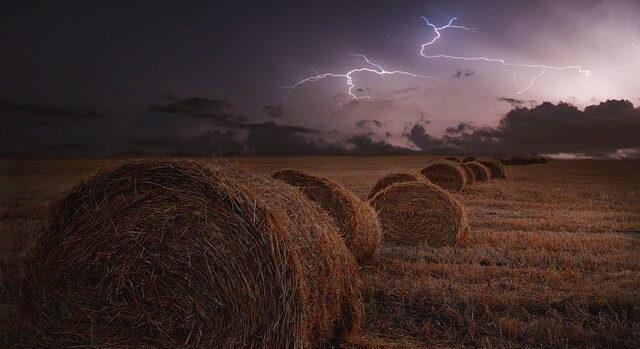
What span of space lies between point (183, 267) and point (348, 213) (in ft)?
12.4

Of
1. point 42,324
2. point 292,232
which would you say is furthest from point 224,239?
point 42,324

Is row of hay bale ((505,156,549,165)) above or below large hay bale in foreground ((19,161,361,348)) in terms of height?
below

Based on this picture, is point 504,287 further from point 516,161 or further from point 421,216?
point 516,161

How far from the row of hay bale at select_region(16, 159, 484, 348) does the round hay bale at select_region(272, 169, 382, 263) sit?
2677 mm

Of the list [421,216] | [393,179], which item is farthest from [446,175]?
[421,216]

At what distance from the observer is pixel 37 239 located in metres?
4.68

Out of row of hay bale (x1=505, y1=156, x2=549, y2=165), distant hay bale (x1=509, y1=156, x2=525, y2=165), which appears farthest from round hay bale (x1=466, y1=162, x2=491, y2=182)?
distant hay bale (x1=509, y1=156, x2=525, y2=165)

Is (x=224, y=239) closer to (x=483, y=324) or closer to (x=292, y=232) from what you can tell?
(x=292, y=232)

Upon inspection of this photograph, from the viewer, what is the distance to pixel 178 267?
4211 millimetres

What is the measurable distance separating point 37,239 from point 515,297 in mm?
4662

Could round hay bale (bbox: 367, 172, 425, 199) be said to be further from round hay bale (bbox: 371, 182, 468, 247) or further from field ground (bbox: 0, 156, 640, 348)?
round hay bale (bbox: 371, 182, 468, 247)

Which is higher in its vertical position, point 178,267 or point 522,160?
point 178,267

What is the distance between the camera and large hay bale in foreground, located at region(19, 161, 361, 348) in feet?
13.2

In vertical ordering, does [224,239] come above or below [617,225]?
above
